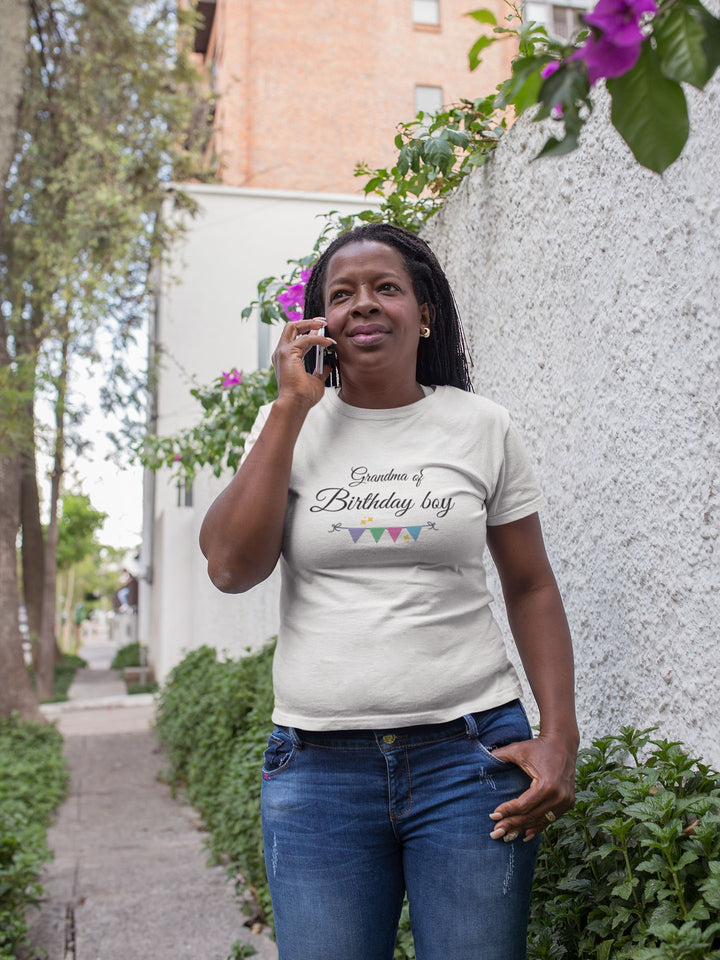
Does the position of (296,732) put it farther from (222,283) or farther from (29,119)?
(222,283)

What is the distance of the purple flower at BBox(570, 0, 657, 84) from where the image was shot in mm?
808

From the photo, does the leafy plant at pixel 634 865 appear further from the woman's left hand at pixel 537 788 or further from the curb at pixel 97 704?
the curb at pixel 97 704

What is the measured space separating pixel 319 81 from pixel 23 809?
61.4 ft

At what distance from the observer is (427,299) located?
6.58 feet

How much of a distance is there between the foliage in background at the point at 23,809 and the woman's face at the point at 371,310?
8.54 ft

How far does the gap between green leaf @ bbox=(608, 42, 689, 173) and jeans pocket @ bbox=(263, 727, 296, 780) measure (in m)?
1.16

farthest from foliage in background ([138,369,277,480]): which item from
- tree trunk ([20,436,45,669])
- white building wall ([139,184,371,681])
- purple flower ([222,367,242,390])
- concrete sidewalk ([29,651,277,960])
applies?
tree trunk ([20,436,45,669])

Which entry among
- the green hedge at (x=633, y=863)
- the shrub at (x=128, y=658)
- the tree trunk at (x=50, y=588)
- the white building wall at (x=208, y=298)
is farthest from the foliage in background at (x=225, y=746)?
the shrub at (x=128, y=658)

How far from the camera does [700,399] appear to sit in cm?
200

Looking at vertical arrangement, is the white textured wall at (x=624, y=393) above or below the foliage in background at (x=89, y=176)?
below

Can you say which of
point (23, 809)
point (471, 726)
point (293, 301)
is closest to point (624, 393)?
point (471, 726)

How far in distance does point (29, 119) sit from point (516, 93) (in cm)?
1183

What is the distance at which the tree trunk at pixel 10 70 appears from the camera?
8.06 metres

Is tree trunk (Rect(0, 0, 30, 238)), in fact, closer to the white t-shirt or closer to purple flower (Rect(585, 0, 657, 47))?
the white t-shirt
